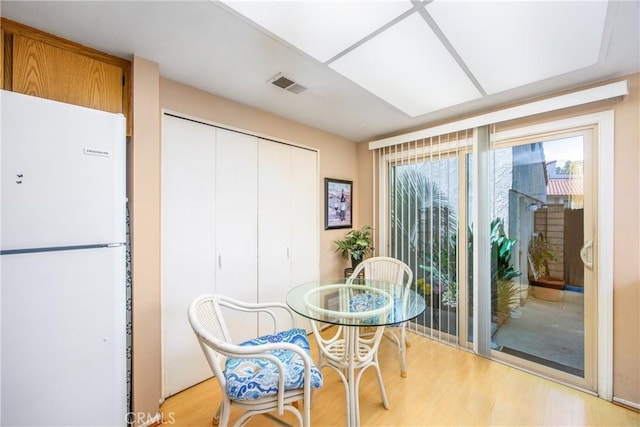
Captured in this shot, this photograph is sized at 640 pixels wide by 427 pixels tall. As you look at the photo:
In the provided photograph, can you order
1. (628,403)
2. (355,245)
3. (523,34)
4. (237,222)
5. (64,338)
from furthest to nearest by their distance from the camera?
(355,245) → (237,222) → (628,403) → (523,34) → (64,338)

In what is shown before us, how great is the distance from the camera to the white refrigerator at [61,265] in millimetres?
1069

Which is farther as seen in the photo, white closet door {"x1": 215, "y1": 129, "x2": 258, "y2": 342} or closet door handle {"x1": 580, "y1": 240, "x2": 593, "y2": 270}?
white closet door {"x1": 215, "y1": 129, "x2": 258, "y2": 342}

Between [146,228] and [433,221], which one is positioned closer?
[146,228]

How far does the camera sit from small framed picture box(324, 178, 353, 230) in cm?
317

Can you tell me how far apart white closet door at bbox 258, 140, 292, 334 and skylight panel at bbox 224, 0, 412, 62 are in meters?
1.24

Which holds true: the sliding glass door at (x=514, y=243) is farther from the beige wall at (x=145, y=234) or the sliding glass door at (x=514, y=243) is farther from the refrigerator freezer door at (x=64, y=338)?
the refrigerator freezer door at (x=64, y=338)

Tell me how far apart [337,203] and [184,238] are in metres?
1.84

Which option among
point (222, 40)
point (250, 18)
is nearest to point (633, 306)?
point (250, 18)

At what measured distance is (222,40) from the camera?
1.50m

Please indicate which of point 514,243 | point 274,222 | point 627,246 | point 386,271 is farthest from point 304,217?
point 627,246

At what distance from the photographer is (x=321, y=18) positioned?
4.21 ft

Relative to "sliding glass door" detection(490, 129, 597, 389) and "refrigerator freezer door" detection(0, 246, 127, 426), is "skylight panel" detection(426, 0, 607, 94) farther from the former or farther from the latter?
"refrigerator freezer door" detection(0, 246, 127, 426)

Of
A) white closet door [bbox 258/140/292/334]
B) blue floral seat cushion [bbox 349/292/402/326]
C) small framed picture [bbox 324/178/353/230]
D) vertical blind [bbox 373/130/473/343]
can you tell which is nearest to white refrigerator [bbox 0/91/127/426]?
white closet door [bbox 258/140/292/334]

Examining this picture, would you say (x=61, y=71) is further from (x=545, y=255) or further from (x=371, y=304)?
(x=545, y=255)
